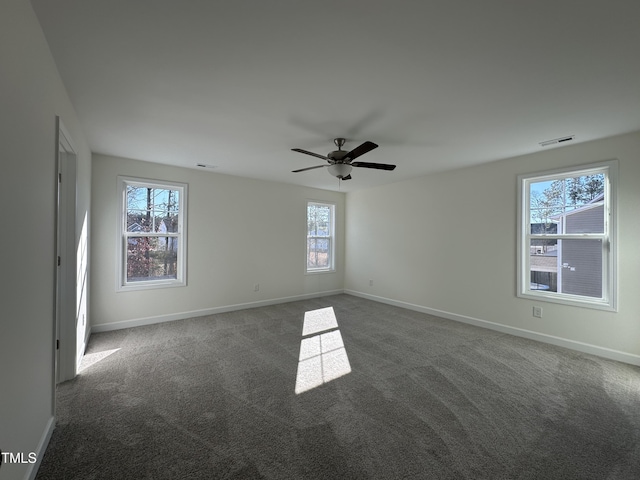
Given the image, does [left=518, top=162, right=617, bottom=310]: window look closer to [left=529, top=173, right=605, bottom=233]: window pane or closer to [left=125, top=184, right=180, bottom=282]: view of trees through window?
[left=529, top=173, right=605, bottom=233]: window pane

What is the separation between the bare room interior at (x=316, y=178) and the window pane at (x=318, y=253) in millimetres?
1418

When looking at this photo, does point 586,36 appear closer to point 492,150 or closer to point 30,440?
point 492,150

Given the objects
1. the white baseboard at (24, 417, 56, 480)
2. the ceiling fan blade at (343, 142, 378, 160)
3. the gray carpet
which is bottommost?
the gray carpet

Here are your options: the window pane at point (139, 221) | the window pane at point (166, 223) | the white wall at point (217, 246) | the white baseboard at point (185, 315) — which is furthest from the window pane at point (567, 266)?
the window pane at point (139, 221)

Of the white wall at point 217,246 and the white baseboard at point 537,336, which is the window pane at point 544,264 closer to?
the white baseboard at point 537,336

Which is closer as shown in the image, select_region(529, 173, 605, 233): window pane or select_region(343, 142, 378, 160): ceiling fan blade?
select_region(343, 142, 378, 160): ceiling fan blade

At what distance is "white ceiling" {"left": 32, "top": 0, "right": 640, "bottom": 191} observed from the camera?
1.51 m

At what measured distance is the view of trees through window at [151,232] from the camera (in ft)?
13.9

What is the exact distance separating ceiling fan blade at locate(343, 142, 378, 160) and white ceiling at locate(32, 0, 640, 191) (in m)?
0.25

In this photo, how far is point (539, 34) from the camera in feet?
5.38

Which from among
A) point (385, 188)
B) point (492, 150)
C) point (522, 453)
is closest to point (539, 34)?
point (492, 150)

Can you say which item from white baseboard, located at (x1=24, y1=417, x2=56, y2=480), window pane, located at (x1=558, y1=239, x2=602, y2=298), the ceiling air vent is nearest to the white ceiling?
the ceiling air vent

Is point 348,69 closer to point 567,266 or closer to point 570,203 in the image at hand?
point 570,203

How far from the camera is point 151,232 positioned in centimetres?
436
